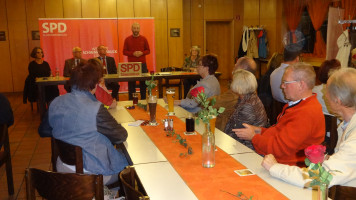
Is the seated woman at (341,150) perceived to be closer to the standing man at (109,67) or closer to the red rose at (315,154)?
the red rose at (315,154)

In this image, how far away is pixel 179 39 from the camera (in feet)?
37.0

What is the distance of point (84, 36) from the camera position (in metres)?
9.66

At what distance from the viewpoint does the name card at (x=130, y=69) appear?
7121 millimetres

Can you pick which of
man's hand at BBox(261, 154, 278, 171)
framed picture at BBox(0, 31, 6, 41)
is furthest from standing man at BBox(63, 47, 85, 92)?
man's hand at BBox(261, 154, 278, 171)

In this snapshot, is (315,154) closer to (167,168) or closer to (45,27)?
(167,168)

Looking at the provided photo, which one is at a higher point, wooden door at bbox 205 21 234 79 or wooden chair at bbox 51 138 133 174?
wooden door at bbox 205 21 234 79

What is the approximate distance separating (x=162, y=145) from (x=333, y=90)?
3.85 feet

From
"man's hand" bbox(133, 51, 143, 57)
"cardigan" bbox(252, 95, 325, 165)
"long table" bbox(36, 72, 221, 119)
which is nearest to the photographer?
"cardigan" bbox(252, 95, 325, 165)

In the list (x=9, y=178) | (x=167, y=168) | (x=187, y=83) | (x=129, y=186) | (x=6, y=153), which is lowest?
(x=9, y=178)

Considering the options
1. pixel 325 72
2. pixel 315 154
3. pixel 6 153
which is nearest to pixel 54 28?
pixel 6 153

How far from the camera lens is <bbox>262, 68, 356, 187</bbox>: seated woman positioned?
1709 millimetres

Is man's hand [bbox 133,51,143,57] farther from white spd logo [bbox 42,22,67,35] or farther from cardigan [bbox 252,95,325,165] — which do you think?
cardigan [bbox 252,95,325,165]

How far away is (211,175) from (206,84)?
218 centimetres

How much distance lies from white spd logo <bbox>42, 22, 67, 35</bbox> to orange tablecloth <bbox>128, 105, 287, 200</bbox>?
7.52m
